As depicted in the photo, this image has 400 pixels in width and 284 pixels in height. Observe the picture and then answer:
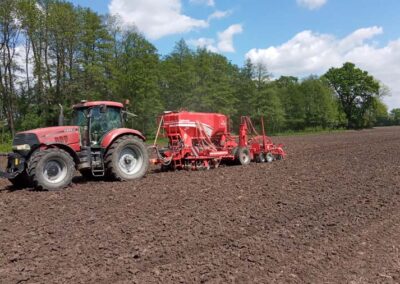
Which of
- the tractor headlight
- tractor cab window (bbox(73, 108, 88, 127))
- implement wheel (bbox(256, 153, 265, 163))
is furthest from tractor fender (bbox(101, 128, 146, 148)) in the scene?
implement wheel (bbox(256, 153, 265, 163))

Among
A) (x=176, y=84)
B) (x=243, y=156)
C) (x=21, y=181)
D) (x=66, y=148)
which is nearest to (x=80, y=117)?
(x=66, y=148)

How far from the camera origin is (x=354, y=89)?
86.2 meters

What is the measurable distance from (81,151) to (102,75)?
2905 centimetres

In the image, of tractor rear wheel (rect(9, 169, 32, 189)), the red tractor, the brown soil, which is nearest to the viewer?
the brown soil

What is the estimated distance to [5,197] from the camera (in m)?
9.48

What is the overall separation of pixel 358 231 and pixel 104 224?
383 cm

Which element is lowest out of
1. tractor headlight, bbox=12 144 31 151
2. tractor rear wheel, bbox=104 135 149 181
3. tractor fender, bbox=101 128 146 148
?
→ tractor rear wheel, bbox=104 135 149 181

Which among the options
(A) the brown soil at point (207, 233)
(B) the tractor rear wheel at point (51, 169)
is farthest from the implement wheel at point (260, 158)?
(B) the tractor rear wheel at point (51, 169)

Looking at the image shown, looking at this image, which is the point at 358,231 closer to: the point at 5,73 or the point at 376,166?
the point at 376,166

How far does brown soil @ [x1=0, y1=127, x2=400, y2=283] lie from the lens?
4.74 metres

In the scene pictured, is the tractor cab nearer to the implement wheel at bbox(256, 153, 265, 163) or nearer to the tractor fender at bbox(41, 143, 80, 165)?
the tractor fender at bbox(41, 143, 80, 165)

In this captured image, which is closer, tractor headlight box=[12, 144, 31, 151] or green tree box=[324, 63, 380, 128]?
tractor headlight box=[12, 144, 31, 151]

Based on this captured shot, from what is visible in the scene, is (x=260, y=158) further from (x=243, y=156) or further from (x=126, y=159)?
(x=126, y=159)

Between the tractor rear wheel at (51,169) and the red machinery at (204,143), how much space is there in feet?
11.0
